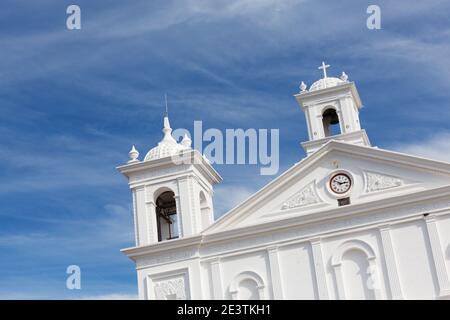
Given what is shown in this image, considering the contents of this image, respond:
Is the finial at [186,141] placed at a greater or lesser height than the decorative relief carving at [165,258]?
greater

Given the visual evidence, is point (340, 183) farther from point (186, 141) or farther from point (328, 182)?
point (186, 141)

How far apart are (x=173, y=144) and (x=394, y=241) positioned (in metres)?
9.51

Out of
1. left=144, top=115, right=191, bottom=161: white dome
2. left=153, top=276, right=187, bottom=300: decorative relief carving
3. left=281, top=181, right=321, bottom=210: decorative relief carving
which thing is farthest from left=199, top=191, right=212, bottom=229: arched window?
left=281, top=181, right=321, bottom=210: decorative relief carving

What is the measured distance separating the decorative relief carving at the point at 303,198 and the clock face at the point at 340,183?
681 millimetres

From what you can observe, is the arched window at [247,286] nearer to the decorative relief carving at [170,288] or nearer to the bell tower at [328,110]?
the decorative relief carving at [170,288]

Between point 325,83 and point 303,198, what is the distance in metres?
6.72

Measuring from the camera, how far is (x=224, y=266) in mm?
26922

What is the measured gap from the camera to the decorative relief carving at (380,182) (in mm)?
25766

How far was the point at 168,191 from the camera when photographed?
29.1 metres

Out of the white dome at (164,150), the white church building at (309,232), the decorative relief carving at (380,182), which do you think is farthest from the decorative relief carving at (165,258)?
the decorative relief carving at (380,182)

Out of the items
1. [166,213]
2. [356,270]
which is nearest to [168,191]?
[166,213]

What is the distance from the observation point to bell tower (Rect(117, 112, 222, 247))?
28125mm
